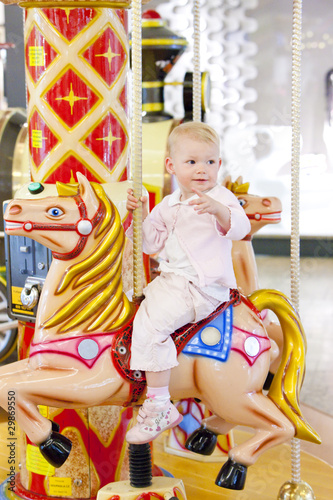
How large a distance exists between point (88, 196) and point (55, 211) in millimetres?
86

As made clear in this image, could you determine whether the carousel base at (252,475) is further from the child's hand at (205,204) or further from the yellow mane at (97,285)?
the child's hand at (205,204)

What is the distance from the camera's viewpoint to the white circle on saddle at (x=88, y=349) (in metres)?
1.57

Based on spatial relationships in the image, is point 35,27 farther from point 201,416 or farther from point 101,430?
point 201,416

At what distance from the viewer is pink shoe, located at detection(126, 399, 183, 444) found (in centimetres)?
157

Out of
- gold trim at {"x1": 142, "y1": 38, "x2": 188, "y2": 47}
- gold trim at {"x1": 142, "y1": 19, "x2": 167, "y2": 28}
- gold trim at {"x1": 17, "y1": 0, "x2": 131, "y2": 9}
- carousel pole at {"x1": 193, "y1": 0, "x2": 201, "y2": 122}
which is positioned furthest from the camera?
gold trim at {"x1": 142, "y1": 19, "x2": 167, "y2": 28}

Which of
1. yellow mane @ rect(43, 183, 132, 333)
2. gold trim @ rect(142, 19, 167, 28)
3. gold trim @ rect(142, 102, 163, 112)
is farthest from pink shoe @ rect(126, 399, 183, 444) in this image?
gold trim @ rect(142, 19, 167, 28)

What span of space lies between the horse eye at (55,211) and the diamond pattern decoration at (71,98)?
0.59 m

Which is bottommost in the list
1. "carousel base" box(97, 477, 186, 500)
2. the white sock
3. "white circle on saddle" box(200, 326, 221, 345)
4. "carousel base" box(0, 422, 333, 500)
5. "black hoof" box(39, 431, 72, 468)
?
"carousel base" box(0, 422, 333, 500)

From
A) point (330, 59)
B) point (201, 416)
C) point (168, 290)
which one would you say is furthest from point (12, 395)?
point (330, 59)

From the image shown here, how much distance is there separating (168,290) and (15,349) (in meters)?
2.21

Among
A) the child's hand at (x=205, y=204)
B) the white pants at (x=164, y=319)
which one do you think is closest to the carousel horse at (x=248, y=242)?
the white pants at (x=164, y=319)

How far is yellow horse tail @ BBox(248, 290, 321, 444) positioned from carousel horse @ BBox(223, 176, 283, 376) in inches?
17.3

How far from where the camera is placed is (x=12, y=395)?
1.53 meters

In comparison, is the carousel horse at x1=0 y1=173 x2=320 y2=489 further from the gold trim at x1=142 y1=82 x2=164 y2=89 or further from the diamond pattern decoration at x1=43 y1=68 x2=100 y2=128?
the gold trim at x1=142 y1=82 x2=164 y2=89
